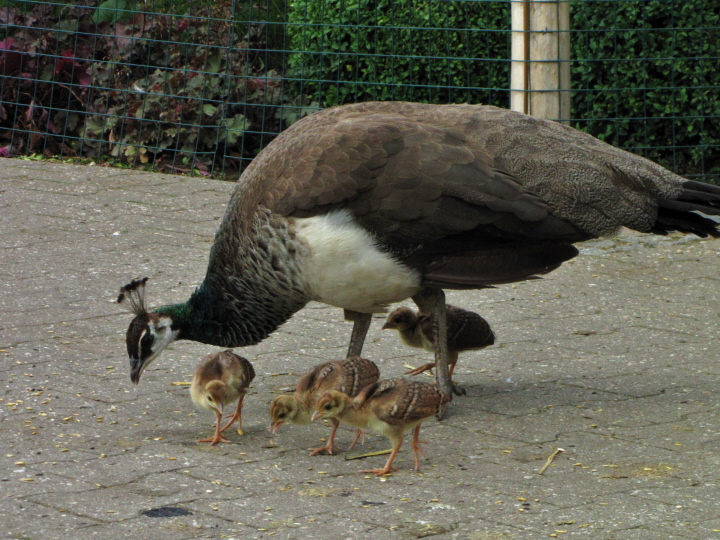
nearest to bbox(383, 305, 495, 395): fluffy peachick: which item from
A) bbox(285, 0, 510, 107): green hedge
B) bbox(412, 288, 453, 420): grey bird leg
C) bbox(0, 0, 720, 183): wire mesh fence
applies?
bbox(412, 288, 453, 420): grey bird leg

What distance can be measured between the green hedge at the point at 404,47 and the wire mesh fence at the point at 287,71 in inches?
0.6

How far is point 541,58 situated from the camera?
7.57 meters

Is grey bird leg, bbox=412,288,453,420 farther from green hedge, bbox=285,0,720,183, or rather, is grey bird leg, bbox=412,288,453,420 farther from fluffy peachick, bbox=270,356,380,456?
green hedge, bbox=285,0,720,183

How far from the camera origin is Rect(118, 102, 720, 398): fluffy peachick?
436cm

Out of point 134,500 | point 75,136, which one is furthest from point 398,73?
point 134,500

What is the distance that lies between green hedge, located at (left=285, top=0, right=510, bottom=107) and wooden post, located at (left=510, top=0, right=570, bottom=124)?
85cm

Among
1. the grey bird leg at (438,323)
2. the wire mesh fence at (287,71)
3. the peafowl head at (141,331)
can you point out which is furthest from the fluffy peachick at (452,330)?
the wire mesh fence at (287,71)

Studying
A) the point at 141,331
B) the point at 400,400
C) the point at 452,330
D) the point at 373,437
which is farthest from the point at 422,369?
the point at 141,331

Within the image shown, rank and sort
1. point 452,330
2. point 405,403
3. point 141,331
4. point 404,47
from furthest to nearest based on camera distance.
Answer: point 404,47 < point 452,330 < point 141,331 < point 405,403

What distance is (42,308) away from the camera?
5734 millimetres

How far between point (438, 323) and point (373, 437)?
24.2 inches

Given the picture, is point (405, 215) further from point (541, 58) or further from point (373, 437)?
point (541, 58)

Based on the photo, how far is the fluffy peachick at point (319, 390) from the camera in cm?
406

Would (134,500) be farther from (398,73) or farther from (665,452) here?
(398,73)
